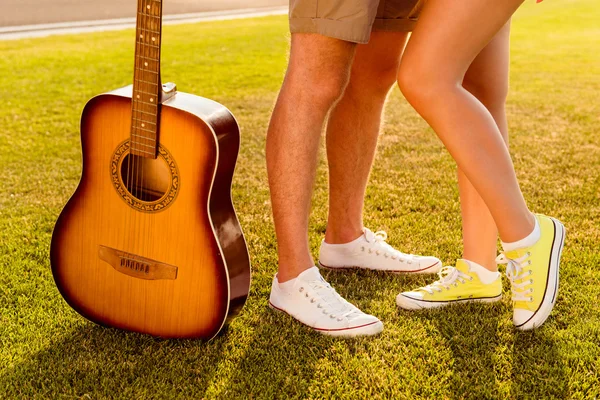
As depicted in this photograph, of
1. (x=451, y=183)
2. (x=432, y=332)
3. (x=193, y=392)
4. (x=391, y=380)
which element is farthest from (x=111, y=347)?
(x=451, y=183)

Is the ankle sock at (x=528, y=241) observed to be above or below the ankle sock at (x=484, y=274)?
above

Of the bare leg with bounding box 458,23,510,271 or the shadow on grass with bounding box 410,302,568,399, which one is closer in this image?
the shadow on grass with bounding box 410,302,568,399

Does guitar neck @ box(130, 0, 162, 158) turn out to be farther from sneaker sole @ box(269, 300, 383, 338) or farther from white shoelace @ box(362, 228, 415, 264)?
white shoelace @ box(362, 228, 415, 264)

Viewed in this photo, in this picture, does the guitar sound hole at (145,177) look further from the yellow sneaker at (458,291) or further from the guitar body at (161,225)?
the yellow sneaker at (458,291)

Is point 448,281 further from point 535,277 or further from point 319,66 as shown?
point 319,66

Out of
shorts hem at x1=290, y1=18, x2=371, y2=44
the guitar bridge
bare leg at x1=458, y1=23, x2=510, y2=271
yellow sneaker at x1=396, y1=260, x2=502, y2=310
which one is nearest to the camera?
shorts hem at x1=290, y1=18, x2=371, y2=44

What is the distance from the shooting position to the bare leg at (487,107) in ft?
6.82

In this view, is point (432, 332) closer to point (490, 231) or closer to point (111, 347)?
point (490, 231)

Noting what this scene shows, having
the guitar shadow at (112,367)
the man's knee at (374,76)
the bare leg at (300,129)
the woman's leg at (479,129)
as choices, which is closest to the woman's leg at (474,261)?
the woman's leg at (479,129)

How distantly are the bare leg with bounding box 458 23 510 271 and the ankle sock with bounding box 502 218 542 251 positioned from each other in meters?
0.20

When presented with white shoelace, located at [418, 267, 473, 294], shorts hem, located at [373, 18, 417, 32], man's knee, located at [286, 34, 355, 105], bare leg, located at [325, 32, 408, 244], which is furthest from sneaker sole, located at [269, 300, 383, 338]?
shorts hem, located at [373, 18, 417, 32]

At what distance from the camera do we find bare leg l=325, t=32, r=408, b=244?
2.28 m

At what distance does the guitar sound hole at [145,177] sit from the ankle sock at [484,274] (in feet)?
3.11

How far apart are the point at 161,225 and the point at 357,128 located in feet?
2.54
